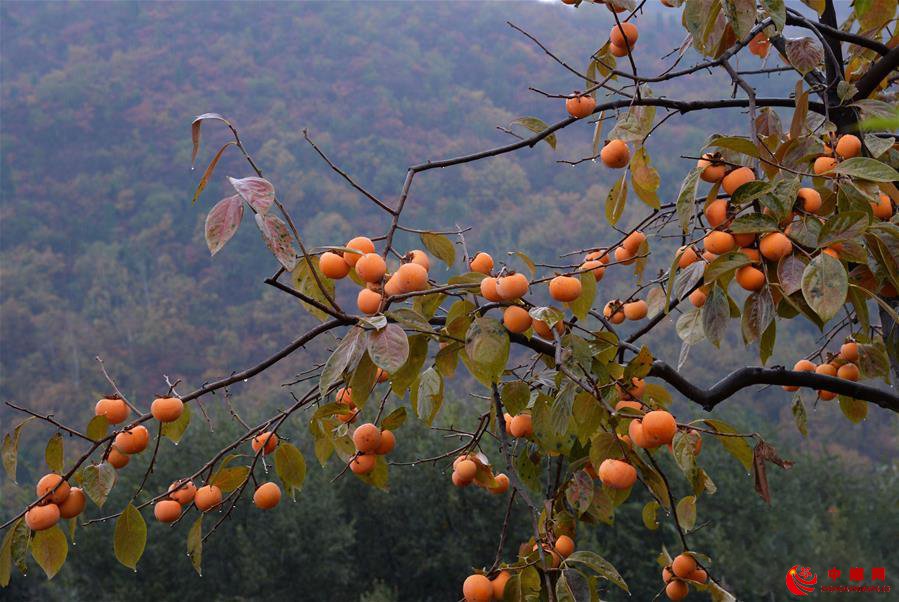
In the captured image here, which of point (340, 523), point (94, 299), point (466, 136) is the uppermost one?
point (340, 523)

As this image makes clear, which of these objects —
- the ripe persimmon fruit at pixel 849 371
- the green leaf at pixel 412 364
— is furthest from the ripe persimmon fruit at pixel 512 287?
the ripe persimmon fruit at pixel 849 371

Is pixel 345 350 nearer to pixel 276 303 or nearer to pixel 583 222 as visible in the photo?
pixel 583 222

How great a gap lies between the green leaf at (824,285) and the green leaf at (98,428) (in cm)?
81

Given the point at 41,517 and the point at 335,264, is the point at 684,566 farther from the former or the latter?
the point at 41,517

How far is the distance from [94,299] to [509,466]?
2897cm

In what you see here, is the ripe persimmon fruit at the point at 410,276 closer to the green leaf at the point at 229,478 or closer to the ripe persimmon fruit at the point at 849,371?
the green leaf at the point at 229,478

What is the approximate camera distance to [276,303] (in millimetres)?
25156

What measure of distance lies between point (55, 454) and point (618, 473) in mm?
694

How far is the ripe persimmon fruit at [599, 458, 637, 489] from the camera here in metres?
0.95

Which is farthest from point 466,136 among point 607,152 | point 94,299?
point 607,152

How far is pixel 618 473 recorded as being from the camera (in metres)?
0.95

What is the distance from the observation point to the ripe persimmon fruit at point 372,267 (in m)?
0.92

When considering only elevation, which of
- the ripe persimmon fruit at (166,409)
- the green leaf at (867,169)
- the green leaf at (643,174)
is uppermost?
the green leaf at (867,169)

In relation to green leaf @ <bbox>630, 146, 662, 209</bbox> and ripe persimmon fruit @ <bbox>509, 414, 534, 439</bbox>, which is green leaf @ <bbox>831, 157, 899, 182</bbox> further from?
ripe persimmon fruit @ <bbox>509, 414, 534, 439</bbox>
